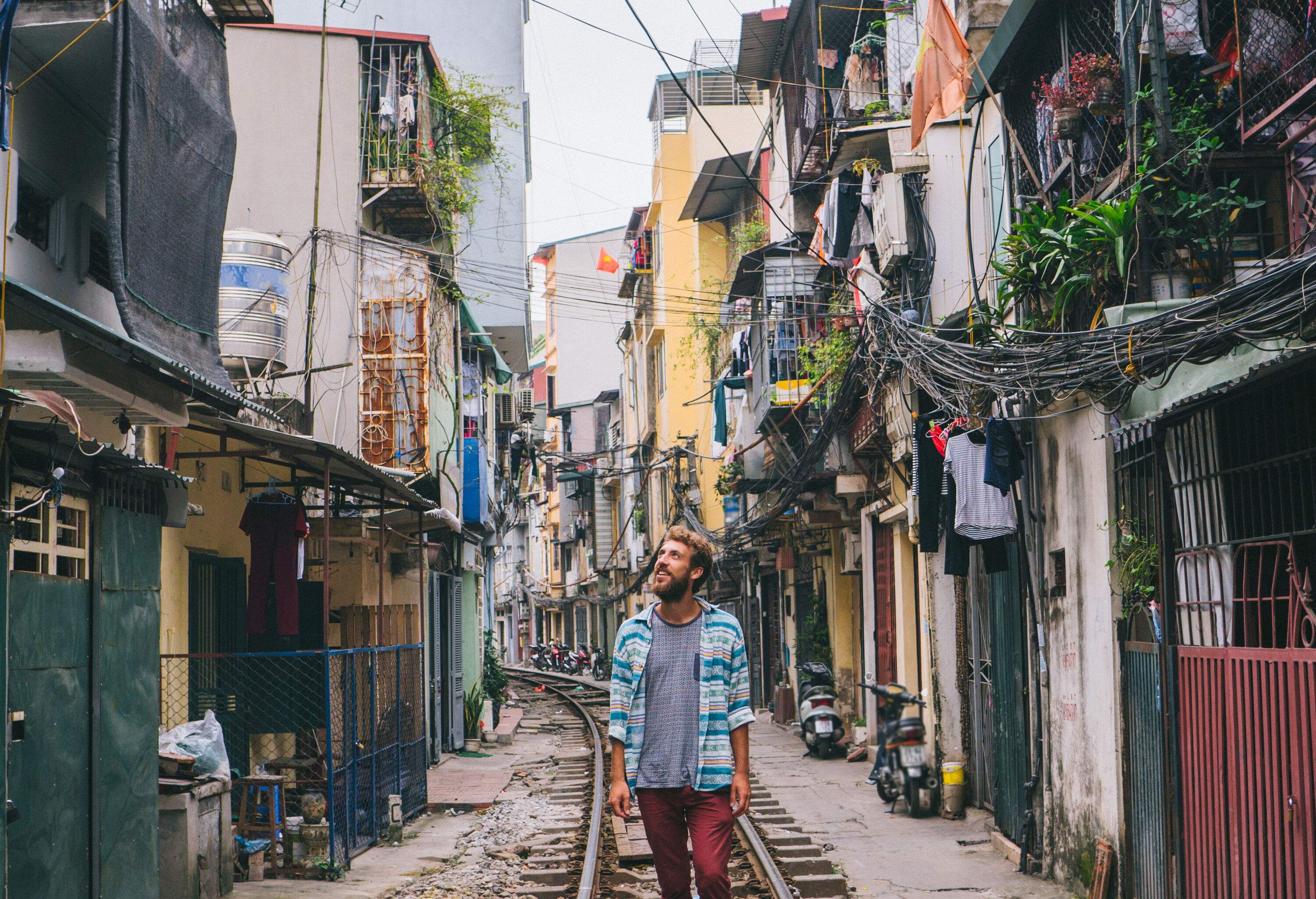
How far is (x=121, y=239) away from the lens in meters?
8.16

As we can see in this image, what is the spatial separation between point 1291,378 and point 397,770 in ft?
29.6

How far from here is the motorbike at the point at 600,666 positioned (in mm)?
45312

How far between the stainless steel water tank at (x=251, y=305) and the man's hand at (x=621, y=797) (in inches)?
361

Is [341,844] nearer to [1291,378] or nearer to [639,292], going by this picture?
[1291,378]

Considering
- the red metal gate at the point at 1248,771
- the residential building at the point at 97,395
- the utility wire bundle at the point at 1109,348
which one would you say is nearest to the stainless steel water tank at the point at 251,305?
the residential building at the point at 97,395

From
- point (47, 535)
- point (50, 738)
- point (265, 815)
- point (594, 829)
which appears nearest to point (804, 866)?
point (594, 829)

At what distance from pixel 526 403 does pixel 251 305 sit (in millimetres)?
26234

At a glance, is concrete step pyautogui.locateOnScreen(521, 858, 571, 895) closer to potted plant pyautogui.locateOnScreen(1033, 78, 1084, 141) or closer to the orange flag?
potted plant pyautogui.locateOnScreen(1033, 78, 1084, 141)

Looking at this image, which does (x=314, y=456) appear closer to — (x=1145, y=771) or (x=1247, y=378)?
(x=1145, y=771)

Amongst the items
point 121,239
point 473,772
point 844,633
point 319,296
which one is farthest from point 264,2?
point 844,633

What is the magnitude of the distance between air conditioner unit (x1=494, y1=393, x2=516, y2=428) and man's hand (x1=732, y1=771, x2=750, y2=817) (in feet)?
91.3

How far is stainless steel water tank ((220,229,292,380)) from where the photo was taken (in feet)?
42.1

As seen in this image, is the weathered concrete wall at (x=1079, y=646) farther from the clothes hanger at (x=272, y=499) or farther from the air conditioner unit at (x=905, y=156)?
the clothes hanger at (x=272, y=499)

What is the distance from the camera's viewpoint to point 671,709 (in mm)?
5121
